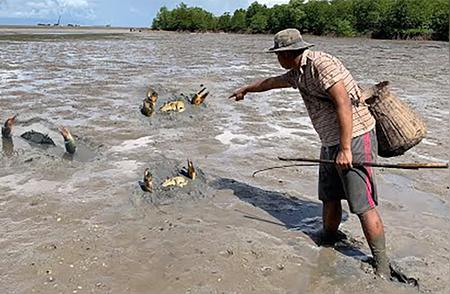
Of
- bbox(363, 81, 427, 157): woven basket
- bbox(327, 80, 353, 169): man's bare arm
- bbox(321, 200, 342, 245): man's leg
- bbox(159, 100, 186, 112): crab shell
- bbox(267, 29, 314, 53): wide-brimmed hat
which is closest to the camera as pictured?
bbox(327, 80, 353, 169): man's bare arm

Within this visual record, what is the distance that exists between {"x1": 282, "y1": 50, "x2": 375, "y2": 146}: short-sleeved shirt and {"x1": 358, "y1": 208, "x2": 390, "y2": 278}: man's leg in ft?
2.23

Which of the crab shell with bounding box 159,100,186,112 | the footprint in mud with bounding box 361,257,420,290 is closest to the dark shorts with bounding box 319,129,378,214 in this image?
the footprint in mud with bounding box 361,257,420,290

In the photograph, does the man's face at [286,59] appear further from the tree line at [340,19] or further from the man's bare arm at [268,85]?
the tree line at [340,19]

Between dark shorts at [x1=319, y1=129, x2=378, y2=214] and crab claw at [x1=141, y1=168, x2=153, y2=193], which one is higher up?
dark shorts at [x1=319, y1=129, x2=378, y2=214]

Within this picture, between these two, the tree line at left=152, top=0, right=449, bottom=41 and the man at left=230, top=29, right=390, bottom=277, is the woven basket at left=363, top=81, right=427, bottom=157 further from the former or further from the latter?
the tree line at left=152, top=0, right=449, bottom=41

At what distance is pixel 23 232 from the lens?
4.74m

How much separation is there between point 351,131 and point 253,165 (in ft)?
10.9

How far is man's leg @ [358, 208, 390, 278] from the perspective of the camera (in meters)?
4.06

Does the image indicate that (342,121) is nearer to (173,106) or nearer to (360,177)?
(360,177)

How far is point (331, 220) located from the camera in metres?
4.54

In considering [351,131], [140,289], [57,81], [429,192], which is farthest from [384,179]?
[57,81]

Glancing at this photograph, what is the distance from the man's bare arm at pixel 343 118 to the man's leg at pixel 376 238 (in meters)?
0.50

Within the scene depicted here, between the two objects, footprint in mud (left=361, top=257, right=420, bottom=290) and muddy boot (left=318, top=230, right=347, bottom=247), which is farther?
muddy boot (left=318, top=230, right=347, bottom=247)

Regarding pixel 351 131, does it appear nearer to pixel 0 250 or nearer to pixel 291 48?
pixel 291 48
